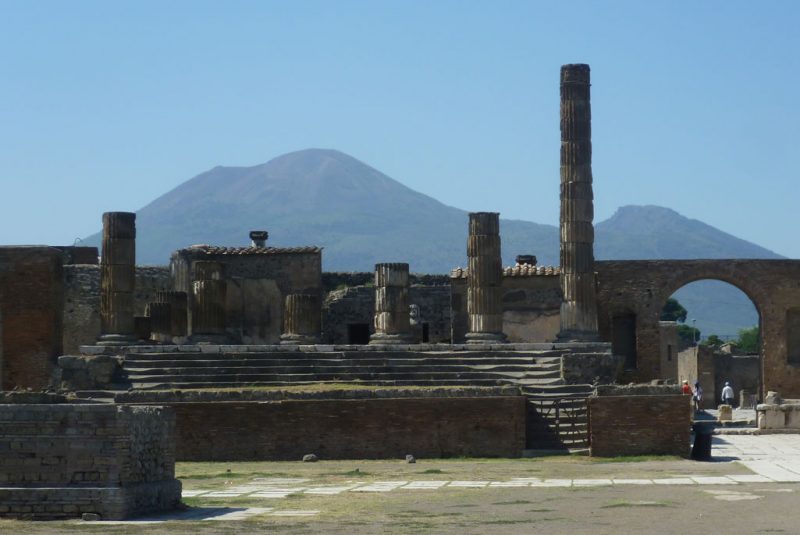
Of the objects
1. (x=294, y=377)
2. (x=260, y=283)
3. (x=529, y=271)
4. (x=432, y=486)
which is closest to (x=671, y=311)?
(x=260, y=283)

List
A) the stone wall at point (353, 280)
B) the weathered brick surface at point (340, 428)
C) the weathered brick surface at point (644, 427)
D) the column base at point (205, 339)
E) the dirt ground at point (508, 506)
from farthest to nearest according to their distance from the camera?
the stone wall at point (353, 280), the column base at point (205, 339), the weathered brick surface at point (340, 428), the weathered brick surface at point (644, 427), the dirt ground at point (508, 506)

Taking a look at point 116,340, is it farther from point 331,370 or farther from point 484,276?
point 484,276

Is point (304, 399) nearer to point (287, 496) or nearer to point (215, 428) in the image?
point (215, 428)

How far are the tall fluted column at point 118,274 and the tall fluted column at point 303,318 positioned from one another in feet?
11.5

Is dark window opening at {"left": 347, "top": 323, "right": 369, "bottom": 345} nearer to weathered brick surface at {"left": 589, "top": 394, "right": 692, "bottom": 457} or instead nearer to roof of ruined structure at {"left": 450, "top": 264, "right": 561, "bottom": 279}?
roof of ruined structure at {"left": 450, "top": 264, "right": 561, "bottom": 279}

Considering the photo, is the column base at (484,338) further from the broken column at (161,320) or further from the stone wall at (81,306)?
the stone wall at (81,306)

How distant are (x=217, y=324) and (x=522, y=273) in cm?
943

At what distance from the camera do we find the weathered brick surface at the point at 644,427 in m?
26.1

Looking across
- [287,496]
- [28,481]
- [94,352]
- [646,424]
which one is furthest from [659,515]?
[94,352]

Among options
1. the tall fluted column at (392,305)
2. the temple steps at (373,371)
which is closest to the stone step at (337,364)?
the temple steps at (373,371)

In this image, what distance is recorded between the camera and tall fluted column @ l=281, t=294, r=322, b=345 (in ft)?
116

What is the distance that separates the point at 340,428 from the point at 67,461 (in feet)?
33.9

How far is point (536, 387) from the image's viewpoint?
29125 millimetres

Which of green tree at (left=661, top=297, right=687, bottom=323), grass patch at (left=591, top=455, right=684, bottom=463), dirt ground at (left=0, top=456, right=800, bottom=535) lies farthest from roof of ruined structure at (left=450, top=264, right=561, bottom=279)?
green tree at (left=661, top=297, right=687, bottom=323)
